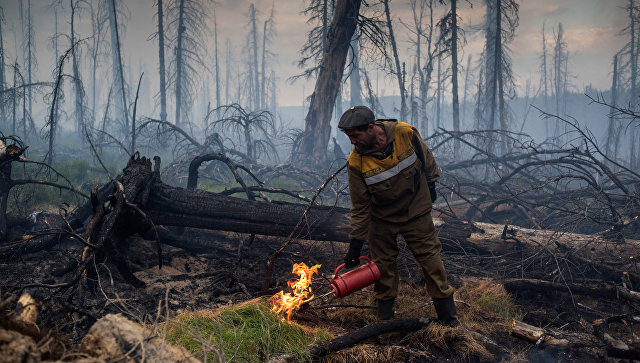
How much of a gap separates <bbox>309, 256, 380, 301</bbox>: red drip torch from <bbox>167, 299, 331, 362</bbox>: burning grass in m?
0.38

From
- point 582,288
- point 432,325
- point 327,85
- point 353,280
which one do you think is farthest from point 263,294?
point 327,85

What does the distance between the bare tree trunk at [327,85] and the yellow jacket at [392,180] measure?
8.15 m

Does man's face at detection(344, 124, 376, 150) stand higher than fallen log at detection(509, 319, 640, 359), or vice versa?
man's face at detection(344, 124, 376, 150)

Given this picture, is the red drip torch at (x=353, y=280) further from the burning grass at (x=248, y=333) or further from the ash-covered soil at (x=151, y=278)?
the ash-covered soil at (x=151, y=278)

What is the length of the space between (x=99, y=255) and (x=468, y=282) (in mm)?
4536

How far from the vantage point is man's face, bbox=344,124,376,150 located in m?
3.15

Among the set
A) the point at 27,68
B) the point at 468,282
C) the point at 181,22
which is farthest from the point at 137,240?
the point at 27,68

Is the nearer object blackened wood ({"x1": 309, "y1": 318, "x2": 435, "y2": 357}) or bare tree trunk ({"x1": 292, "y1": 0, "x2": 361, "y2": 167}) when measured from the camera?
blackened wood ({"x1": 309, "y1": 318, "x2": 435, "y2": 357})

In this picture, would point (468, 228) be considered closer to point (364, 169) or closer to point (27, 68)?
point (364, 169)

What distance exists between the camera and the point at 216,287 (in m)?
4.28

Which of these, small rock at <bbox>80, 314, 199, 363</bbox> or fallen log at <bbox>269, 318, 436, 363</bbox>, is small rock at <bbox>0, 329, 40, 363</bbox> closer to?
small rock at <bbox>80, 314, 199, 363</bbox>

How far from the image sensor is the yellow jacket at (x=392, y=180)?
3.25 metres

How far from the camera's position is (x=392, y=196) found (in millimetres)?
3279

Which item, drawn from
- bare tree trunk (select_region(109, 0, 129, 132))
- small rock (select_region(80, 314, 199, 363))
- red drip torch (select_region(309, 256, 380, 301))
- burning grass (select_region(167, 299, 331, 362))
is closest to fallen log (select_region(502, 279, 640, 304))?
red drip torch (select_region(309, 256, 380, 301))
